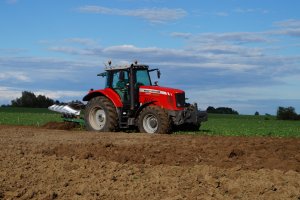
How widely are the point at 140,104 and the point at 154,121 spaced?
0.88 m

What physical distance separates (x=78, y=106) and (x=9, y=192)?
13569 millimetres

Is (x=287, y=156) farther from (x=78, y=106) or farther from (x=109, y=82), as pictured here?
(x=78, y=106)

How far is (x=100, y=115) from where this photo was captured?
67.3ft

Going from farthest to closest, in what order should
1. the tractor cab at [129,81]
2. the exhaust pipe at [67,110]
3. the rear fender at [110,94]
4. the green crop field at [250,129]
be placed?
the exhaust pipe at [67,110]
the green crop field at [250,129]
the rear fender at [110,94]
the tractor cab at [129,81]

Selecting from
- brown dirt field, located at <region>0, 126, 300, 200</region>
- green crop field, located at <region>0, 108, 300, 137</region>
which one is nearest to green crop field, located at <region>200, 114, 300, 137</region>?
green crop field, located at <region>0, 108, 300, 137</region>

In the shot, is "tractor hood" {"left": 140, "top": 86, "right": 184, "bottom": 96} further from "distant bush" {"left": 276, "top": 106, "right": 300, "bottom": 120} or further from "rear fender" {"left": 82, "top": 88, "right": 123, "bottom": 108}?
"distant bush" {"left": 276, "top": 106, "right": 300, "bottom": 120}

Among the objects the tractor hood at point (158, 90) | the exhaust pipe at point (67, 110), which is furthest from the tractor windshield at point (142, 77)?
the exhaust pipe at point (67, 110)

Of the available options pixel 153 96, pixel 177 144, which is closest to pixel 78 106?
pixel 153 96

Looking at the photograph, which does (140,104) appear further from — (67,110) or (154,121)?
(67,110)

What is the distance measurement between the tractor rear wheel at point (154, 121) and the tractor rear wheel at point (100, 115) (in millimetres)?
1067

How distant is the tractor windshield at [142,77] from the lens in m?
19.5

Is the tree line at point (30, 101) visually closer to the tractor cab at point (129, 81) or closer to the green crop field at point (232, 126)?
A: the green crop field at point (232, 126)

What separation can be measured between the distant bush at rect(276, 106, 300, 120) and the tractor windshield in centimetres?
4076

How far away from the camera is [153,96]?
19188 millimetres
